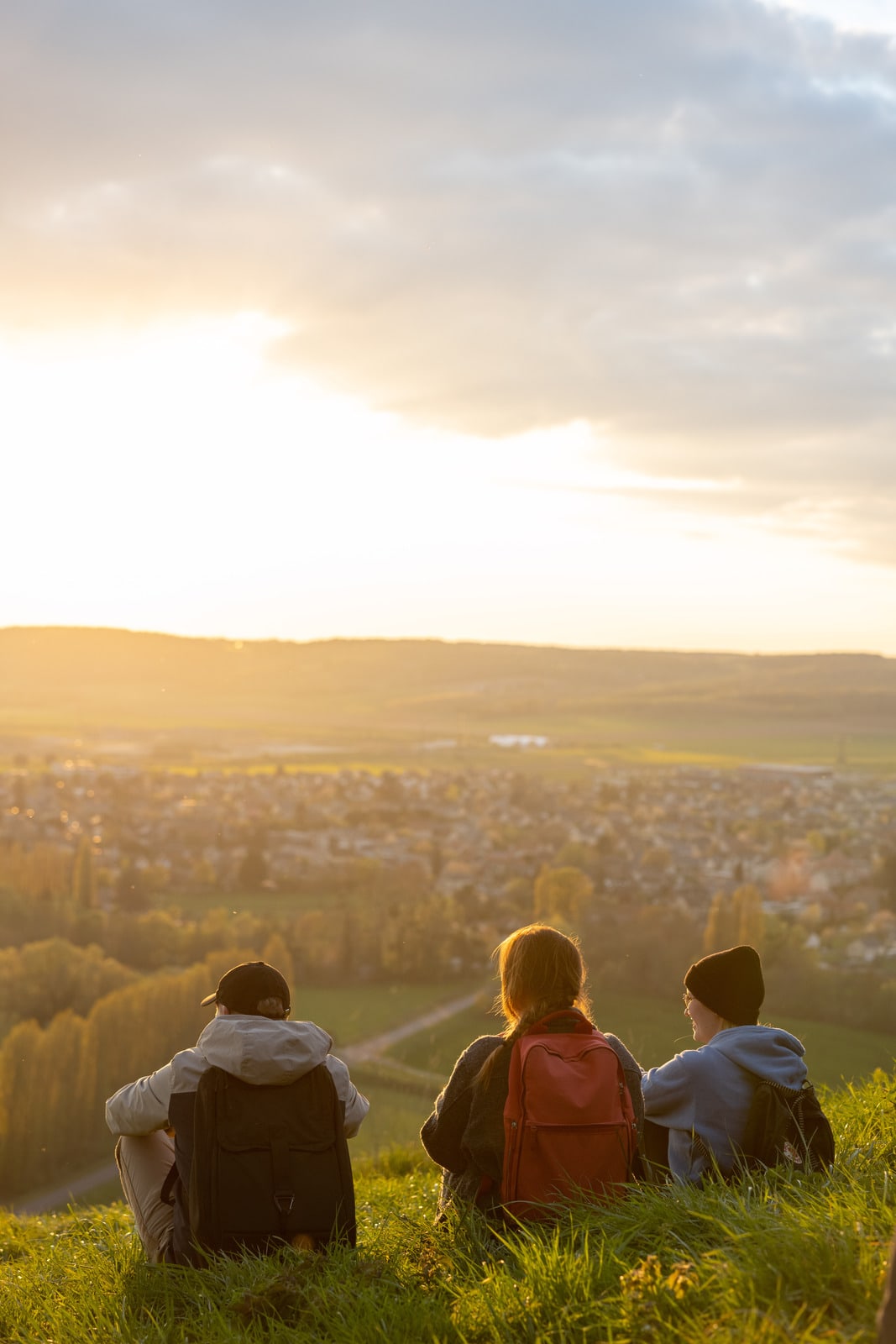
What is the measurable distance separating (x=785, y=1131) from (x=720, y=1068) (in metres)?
0.29

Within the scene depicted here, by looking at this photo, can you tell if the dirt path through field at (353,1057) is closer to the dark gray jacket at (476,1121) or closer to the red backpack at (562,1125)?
the dark gray jacket at (476,1121)

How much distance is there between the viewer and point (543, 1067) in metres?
3.93

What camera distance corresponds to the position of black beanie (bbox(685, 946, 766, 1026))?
4.21m

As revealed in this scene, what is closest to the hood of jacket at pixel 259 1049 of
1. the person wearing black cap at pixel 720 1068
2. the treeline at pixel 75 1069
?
the person wearing black cap at pixel 720 1068

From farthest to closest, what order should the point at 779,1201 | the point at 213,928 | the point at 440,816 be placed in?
the point at 440,816 → the point at 213,928 → the point at 779,1201

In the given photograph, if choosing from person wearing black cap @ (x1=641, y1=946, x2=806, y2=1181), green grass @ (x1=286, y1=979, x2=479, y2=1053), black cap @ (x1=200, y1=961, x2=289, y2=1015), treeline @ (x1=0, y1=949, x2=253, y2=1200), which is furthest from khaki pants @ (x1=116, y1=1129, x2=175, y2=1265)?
green grass @ (x1=286, y1=979, x2=479, y2=1053)

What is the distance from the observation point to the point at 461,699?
9369 centimetres

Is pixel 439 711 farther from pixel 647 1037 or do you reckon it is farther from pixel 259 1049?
pixel 259 1049

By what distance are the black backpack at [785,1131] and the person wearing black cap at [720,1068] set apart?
4cm

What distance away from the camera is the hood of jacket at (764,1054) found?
413 cm

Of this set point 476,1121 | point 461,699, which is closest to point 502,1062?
point 476,1121

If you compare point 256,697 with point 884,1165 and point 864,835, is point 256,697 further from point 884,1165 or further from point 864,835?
point 884,1165

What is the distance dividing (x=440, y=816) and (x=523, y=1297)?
71.1 m

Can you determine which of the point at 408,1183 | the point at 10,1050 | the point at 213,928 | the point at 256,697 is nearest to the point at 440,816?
the point at 256,697
